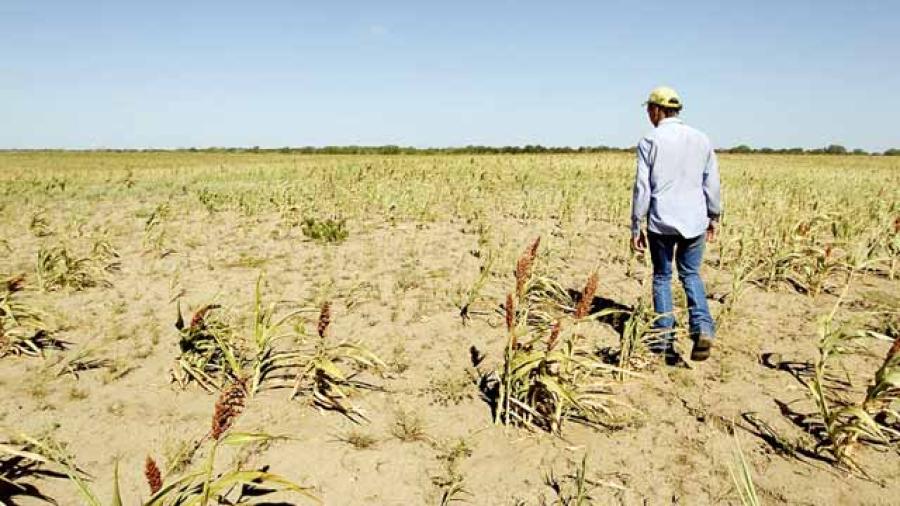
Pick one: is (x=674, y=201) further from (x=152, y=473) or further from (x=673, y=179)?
(x=152, y=473)

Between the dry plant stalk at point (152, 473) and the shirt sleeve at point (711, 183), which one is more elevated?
the shirt sleeve at point (711, 183)

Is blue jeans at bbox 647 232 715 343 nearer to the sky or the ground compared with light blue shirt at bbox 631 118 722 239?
nearer to the ground

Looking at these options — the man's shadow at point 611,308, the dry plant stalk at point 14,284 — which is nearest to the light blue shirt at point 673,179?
the man's shadow at point 611,308

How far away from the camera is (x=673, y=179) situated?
12.9ft

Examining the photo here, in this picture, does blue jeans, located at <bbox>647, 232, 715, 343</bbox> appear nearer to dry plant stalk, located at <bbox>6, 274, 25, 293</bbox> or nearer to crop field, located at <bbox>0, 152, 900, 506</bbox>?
crop field, located at <bbox>0, 152, 900, 506</bbox>

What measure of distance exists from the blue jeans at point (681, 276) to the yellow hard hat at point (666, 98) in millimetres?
976

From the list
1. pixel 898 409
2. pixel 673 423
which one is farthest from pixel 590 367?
pixel 898 409

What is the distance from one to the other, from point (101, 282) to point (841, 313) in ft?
23.8

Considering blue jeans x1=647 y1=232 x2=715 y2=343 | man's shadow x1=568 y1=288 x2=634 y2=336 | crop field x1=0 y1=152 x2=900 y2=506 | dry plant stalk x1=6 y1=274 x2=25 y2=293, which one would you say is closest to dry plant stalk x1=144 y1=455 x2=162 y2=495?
crop field x1=0 y1=152 x2=900 y2=506

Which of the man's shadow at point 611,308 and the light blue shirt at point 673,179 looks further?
the man's shadow at point 611,308

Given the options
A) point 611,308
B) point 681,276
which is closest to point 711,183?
point 681,276

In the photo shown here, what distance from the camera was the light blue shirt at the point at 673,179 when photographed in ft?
12.7

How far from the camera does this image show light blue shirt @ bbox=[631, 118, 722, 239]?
3875mm

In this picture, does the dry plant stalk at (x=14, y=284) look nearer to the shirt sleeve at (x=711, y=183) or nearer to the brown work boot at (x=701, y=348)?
the brown work boot at (x=701, y=348)
